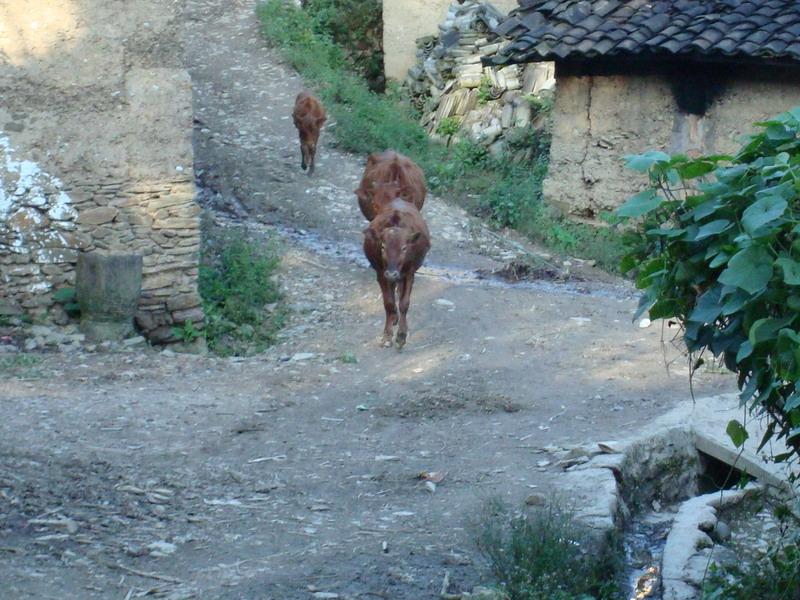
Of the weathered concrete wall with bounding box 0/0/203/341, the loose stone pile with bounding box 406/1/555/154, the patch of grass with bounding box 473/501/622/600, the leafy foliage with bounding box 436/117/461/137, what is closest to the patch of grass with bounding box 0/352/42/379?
the weathered concrete wall with bounding box 0/0/203/341

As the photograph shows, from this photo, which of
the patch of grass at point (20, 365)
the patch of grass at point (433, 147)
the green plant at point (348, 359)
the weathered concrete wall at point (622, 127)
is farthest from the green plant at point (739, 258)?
the weathered concrete wall at point (622, 127)

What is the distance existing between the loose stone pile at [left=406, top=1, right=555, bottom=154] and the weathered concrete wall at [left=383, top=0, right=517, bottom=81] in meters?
0.24

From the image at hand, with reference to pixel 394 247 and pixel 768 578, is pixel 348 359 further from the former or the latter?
pixel 768 578

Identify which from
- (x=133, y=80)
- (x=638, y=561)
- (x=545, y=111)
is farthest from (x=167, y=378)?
(x=545, y=111)

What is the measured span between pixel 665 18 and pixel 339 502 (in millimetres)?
9525

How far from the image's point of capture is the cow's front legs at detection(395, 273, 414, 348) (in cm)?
1035

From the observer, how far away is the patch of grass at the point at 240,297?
11.0m

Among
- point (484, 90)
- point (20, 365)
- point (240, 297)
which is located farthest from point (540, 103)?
point (20, 365)

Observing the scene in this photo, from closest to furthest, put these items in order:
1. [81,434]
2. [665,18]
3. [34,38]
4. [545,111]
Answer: [81,434], [34,38], [665,18], [545,111]

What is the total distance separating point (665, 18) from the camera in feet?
46.2

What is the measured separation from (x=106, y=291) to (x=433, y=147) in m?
9.61

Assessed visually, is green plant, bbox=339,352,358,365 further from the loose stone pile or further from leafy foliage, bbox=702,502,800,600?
the loose stone pile

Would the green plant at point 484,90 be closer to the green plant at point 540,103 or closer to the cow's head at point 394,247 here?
the green plant at point 540,103

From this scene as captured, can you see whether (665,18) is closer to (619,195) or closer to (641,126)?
(641,126)
